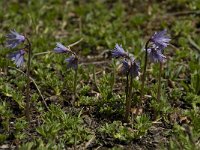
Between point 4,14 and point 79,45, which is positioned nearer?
point 79,45

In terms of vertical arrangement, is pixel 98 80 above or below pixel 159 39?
below

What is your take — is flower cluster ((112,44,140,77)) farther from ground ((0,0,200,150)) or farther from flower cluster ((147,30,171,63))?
ground ((0,0,200,150))

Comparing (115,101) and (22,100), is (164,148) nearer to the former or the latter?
(115,101)

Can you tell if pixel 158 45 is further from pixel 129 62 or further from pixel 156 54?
pixel 129 62

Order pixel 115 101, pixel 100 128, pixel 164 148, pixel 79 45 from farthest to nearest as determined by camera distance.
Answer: pixel 79 45 → pixel 115 101 → pixel 100 128 → pixel 164 148

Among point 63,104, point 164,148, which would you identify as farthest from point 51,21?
point 164,148

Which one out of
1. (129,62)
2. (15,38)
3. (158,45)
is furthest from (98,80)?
(15,38)

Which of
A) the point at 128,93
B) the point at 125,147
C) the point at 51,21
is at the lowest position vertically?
the point at 125,147

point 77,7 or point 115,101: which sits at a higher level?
point 77,7
